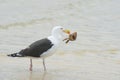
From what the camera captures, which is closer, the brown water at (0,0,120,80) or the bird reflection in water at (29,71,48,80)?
the bird reflection in water at (29,71,48,80)

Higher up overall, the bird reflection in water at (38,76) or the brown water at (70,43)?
the bird reflection in water at (38,76)

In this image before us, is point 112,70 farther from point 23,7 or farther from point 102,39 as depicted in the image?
point 23,7

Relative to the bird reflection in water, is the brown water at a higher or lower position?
lower

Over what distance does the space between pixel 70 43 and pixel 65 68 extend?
285 centimetres

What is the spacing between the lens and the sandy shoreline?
→ 8430 millimetres

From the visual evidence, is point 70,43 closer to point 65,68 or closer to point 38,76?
point 65,68

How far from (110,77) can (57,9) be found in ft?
31.0

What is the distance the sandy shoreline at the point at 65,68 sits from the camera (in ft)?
27.7

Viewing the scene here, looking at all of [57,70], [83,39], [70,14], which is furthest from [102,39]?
[70,14]

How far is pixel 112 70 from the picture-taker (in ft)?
29.7

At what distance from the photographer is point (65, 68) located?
9109mm

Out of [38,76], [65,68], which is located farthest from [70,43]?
Result: [38,76]

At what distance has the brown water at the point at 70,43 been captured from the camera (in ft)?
28.8

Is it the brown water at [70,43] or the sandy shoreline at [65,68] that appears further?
the brown water at [70,43]
